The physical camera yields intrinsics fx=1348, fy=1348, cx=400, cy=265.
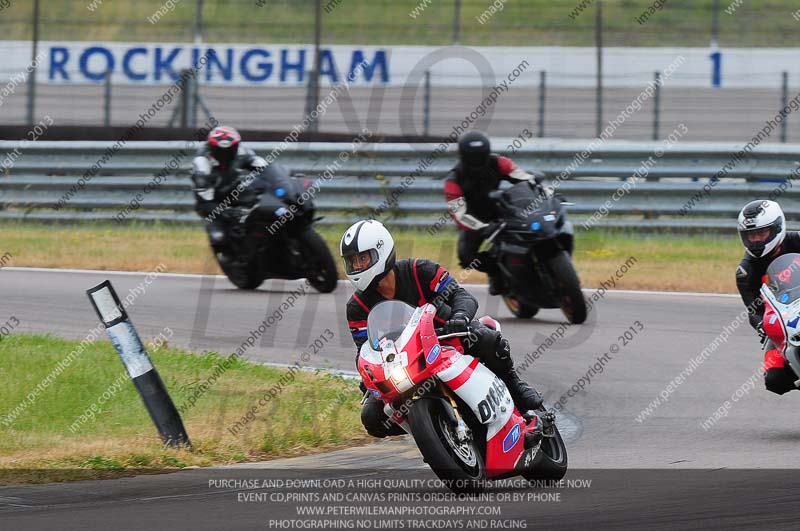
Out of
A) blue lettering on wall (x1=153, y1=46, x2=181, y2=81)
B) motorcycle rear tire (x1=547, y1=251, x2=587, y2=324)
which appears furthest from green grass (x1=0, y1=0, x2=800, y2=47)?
motorcycle rear tire (x1=547, y1=251, x2=587, y2=324)

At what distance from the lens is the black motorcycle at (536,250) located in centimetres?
1258

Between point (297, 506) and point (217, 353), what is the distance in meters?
4.79

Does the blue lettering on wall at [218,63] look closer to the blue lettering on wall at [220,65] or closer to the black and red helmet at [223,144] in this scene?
the blue lettering on wall at [220,65]

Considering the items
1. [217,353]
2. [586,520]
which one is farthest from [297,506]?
[217,353]

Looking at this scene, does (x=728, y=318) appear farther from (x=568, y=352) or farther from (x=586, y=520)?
(x=586, y=520)

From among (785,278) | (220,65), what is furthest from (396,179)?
(785,278)

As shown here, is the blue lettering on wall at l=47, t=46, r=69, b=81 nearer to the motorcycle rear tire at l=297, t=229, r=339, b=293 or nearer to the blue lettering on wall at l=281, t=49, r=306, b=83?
the blue lettering on wall at l=281, t=49, r=306, b=83

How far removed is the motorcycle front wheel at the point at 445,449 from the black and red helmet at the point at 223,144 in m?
8.62

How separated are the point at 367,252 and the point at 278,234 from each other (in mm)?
7532

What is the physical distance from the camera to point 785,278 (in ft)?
28.0

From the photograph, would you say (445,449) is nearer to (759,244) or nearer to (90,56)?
(759,244)

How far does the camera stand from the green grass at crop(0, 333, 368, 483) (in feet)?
26.1

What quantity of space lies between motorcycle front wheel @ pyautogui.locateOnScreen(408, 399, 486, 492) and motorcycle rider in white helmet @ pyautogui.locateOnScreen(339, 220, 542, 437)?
0.45 meters

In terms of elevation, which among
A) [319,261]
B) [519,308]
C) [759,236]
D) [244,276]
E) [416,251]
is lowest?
[416,251]
